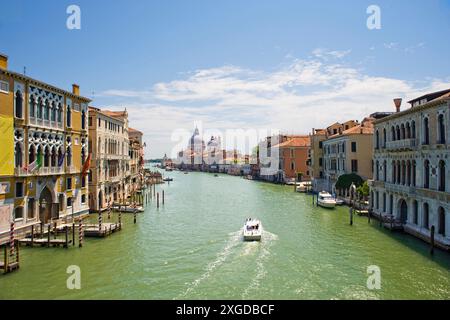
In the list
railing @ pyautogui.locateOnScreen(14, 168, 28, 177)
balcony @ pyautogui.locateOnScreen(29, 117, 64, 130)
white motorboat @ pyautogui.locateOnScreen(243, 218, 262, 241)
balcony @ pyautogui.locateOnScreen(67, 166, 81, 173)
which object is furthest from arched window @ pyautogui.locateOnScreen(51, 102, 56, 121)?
white motorboat @ pyautogui.locateOnScreen(243, 218, 262, 241)

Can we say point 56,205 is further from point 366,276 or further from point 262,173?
point 262,173

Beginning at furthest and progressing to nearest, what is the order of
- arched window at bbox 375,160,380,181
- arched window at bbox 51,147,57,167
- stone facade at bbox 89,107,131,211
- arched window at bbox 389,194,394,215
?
stone facade at bbox 89,107,131,211
arched window at bbox 375,160,380,181
arched window at bbox 389,194,394,215
arched window at bbox 51,147,57,167

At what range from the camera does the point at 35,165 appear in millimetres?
21688

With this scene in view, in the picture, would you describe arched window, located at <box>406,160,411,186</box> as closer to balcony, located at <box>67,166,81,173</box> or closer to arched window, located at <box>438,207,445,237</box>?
arched window, located at <box>438,207,445,237</box>

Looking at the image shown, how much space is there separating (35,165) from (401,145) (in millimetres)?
24039

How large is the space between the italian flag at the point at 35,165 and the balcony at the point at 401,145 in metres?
23.6

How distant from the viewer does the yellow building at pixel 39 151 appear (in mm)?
19953

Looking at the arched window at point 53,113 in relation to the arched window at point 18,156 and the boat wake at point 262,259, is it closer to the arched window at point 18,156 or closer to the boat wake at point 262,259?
the arched window at point 18,156

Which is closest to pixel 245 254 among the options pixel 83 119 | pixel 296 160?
pixel 83 119

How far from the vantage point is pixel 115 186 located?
125ft

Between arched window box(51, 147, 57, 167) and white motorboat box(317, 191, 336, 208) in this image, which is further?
white motorboat box(317, 191, 336, 208)

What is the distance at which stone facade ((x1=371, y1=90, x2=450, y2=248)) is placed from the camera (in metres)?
19.1

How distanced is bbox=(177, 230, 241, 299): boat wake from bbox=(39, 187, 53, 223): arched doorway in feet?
42.5

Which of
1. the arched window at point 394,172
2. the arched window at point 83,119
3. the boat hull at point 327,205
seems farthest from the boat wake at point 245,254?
the arched window at point 83,119
